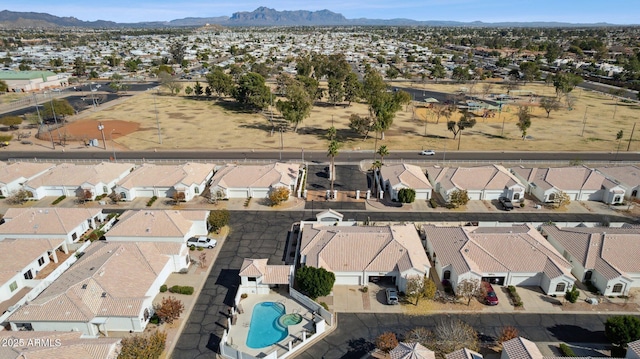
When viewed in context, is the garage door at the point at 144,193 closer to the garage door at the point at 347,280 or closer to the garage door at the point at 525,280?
the garage door at the point at 347,280

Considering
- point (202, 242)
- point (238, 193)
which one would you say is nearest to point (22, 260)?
point (202, 242)

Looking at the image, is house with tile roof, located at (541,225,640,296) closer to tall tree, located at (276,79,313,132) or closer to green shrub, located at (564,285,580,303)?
green shrub, located at (564,285,580,303)

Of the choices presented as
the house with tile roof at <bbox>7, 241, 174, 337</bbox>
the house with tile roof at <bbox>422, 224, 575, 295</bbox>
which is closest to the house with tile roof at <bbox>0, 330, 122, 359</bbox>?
the house with tile roof at <bbox>7, 241, 174, 337</bbox>

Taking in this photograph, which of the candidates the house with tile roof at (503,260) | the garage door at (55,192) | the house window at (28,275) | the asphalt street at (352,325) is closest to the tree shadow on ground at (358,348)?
the asphalt street at (352,325)

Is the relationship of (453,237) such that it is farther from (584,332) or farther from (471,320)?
(584,332)

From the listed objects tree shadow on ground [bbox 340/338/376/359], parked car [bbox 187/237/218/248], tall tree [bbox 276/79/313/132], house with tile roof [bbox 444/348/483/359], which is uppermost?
tall tree [bbox 276/79/313/132]

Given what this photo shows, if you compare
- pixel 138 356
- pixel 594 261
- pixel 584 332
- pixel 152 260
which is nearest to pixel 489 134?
pixel 594 261

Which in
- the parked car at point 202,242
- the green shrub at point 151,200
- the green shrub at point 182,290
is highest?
the green shrub at point 151,200
